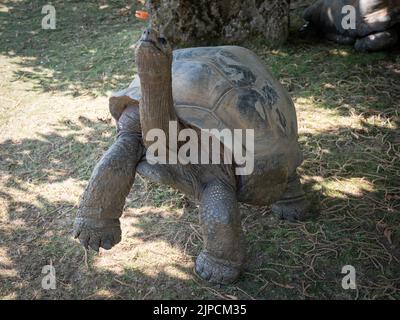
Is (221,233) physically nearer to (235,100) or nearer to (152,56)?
(235,100)

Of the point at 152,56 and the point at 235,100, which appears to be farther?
the point at 235,100

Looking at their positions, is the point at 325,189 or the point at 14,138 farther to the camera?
the point at 14,138

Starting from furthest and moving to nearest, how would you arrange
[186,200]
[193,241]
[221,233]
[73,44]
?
[73,44]
[186,200]
[193,241]
[221,233]

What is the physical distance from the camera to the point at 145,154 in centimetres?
311

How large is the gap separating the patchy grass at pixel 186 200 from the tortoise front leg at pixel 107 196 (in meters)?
0.44

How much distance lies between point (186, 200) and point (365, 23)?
12.8 ft

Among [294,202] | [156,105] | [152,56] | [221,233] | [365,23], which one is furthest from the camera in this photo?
[365,23]

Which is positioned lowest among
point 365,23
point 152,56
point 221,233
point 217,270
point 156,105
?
point 217,270

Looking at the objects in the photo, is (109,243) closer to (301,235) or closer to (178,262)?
(178,262)

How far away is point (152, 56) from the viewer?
2238 millimetres

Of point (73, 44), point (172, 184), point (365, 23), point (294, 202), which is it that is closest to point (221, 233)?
point (172, 184)
